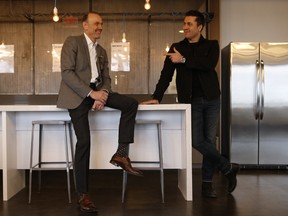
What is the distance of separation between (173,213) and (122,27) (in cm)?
414

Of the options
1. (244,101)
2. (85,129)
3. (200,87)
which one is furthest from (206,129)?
(244,101)

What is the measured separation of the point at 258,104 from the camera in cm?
518

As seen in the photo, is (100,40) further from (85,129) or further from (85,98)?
(85,129)

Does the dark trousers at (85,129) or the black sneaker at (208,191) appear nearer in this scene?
the dark trousers at (85,129)

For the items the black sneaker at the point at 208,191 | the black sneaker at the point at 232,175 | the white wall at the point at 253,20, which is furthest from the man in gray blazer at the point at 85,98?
the white wall at the point at 253,20

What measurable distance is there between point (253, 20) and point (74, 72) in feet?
12.2

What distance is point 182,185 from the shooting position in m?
3.87

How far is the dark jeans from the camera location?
11.8ft

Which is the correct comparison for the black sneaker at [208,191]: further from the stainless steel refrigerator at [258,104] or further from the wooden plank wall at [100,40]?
the wooden plank wall at [100,40]

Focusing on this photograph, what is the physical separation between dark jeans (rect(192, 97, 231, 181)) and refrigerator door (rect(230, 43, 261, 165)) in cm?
161

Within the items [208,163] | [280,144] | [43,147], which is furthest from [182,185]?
[280,144]

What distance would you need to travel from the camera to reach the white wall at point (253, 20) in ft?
19.5

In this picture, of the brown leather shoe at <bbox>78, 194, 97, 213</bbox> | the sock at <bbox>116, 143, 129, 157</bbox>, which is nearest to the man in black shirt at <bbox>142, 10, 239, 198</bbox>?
the sock at <bbox>116, 143, 129, 157</bbox>

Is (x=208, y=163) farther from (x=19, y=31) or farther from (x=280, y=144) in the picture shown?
(x=19, y=31)
